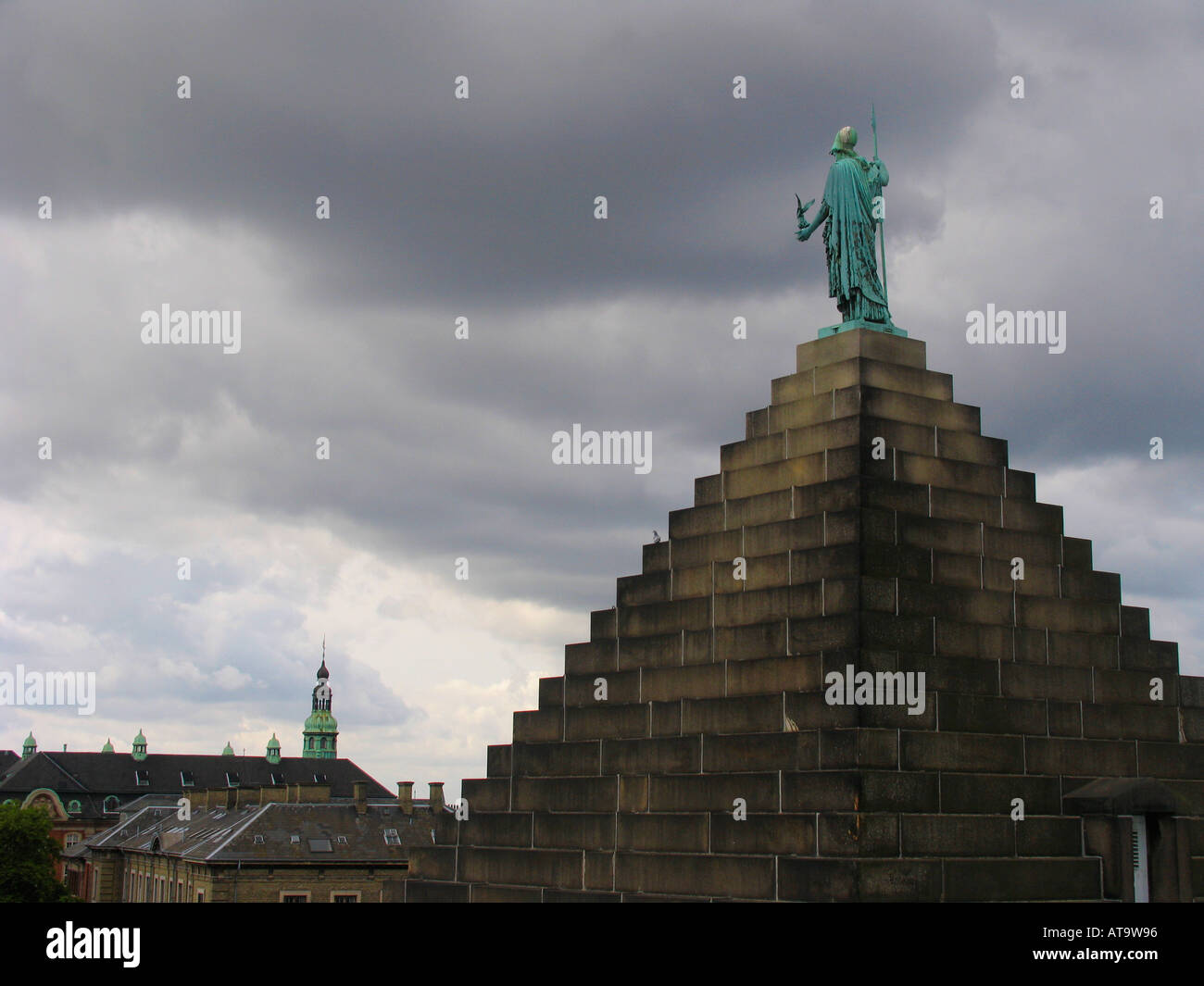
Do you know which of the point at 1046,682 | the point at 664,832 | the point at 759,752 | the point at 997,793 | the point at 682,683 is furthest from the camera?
the point at 682,683

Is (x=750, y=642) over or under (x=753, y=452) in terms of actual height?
under

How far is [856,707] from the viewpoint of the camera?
26672 mm

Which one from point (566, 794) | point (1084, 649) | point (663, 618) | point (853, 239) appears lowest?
point (566, 794)

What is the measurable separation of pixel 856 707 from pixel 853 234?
12.0 metres

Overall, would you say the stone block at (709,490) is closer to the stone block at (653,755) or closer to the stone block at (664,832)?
the stone block at (653,755)

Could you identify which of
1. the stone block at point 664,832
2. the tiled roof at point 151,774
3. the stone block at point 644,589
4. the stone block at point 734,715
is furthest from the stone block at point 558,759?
the tiled roof at point 151,774

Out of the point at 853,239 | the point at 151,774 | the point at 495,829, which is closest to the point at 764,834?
the point at 495,829

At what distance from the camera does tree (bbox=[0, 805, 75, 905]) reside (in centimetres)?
8756

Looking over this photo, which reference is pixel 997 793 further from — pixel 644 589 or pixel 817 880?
pixel 644 589

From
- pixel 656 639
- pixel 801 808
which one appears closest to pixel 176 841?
pixel 656 639

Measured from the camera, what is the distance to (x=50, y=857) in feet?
306

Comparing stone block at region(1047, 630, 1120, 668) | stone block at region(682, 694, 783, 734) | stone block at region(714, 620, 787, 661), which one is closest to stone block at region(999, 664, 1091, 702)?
stone block at region(1047, 630, 1120, 668)

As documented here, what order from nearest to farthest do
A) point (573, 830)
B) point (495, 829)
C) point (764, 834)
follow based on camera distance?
point (764, 834) → point (573, 830) → point (495, 829)

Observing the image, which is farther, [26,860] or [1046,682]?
[26,860]
